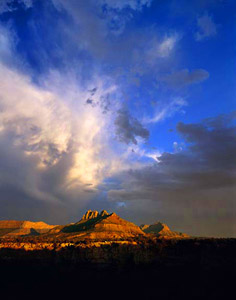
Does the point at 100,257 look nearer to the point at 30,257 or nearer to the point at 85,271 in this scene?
the point at 85,271

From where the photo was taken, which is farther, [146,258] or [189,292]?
[146,258]

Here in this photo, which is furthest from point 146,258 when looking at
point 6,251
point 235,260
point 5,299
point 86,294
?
point 6,251

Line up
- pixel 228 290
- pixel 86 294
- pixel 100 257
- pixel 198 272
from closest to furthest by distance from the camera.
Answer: pixel 228 290 < pixel 86 294 < pixel 198 272 < pixel 100 257

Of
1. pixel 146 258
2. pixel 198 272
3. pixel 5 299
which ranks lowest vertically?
pixel 5 299

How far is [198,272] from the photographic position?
2756 inches

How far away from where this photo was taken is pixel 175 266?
80.4 metres

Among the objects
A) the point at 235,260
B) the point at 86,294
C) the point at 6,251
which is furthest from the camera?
the point at 6,251

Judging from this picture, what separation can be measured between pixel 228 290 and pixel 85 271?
51785 millimetres

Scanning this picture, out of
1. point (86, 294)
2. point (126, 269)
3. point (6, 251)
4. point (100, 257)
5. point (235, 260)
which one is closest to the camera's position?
point (86, 294)

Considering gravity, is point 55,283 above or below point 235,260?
below

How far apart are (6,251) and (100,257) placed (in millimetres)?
66831

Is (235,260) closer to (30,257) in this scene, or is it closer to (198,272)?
(198,272)

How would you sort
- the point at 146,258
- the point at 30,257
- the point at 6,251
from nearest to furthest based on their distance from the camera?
the point at 146,258 → the point at 30,257 → the point at 6,251

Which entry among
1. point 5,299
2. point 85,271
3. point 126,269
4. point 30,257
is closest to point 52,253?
point 30,257
